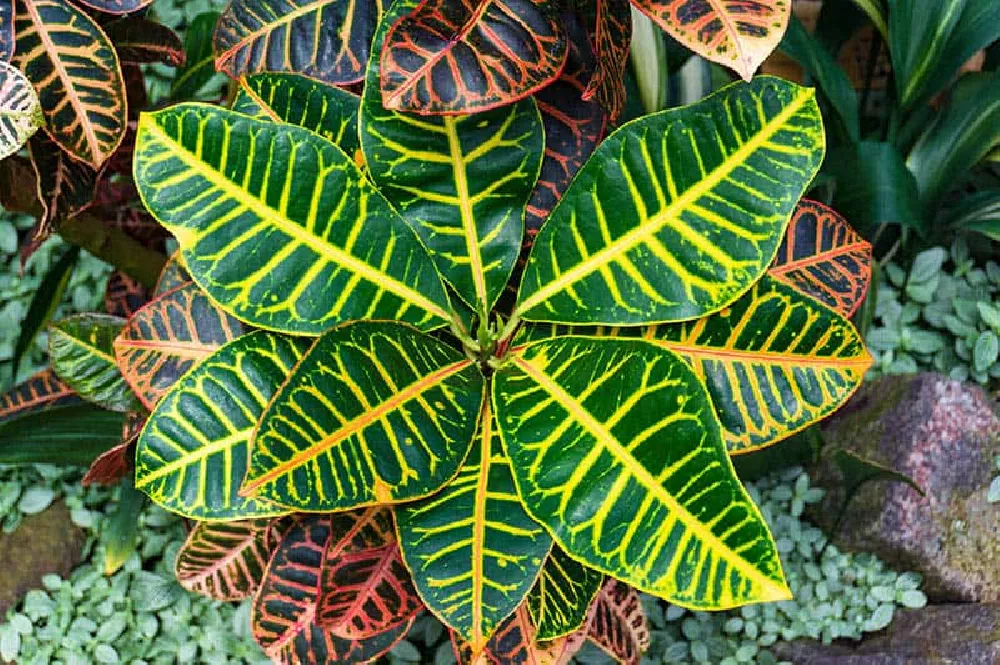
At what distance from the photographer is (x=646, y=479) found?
81 cm

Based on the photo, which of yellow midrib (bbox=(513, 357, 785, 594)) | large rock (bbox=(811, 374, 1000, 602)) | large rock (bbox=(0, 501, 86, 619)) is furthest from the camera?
large rock (bbox=(0, 501, 86, 619))

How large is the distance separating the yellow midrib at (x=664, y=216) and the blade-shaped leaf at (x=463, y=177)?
0.19 ft

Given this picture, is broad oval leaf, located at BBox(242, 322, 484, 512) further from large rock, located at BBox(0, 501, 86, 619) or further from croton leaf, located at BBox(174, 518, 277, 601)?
large rock, located at BBox(0, 501, 86, 619)

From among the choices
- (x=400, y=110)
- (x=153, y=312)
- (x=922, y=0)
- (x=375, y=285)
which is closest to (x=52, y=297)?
(x=153, y=312)

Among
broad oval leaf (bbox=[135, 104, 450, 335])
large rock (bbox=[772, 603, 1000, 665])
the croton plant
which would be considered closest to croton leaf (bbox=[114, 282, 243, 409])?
the croton plant

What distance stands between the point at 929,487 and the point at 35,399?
146 centimetres

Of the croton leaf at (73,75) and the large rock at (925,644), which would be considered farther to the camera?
the large rock at (925,644)

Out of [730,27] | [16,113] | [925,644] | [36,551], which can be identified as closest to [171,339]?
[16,113]

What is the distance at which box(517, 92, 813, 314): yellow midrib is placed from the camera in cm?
85

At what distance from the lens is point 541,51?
2.85 ft

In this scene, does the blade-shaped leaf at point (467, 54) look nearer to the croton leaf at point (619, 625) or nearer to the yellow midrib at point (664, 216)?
the yellow midrib at point (664, 216)

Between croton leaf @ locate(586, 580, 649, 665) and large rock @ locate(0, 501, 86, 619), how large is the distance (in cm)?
101

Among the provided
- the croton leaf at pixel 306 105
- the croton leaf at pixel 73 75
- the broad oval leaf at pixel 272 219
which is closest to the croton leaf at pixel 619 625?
the broad oval leaf at pixel 272 219

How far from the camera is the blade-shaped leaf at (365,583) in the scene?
983 millimetres
